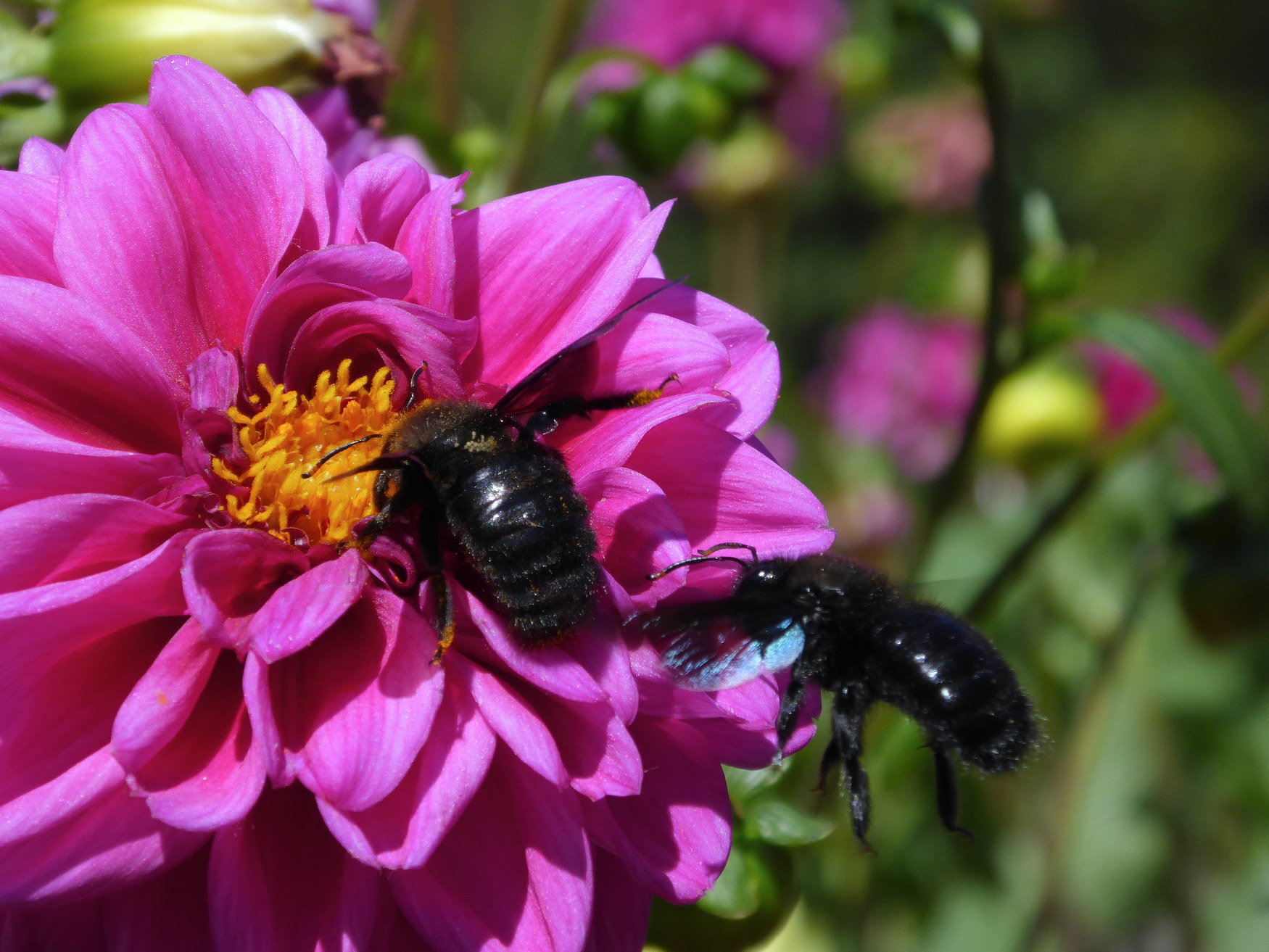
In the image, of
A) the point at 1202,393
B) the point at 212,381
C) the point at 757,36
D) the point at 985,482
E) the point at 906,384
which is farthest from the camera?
the point at 906,384

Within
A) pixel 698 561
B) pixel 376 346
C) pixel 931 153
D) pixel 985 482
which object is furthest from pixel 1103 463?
pixel 931 153

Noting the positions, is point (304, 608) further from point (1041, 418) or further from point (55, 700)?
point (1041, 418)

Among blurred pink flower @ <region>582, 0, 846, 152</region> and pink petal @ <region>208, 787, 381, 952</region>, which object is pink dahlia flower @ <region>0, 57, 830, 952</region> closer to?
pink petal @ <region>208, 787, 381, 952</region>

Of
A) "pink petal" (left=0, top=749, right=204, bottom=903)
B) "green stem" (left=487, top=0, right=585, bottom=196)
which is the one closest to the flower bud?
"green stem" (left=487, top=0, right=585, bottom=196)

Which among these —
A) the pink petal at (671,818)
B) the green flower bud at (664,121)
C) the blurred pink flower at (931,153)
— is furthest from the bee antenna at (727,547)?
the blurred pink flower at (931,153)

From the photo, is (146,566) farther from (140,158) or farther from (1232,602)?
(1232,602)

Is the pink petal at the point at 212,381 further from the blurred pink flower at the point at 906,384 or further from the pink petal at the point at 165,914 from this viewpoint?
the blurred pink flower at the point at 906,384
